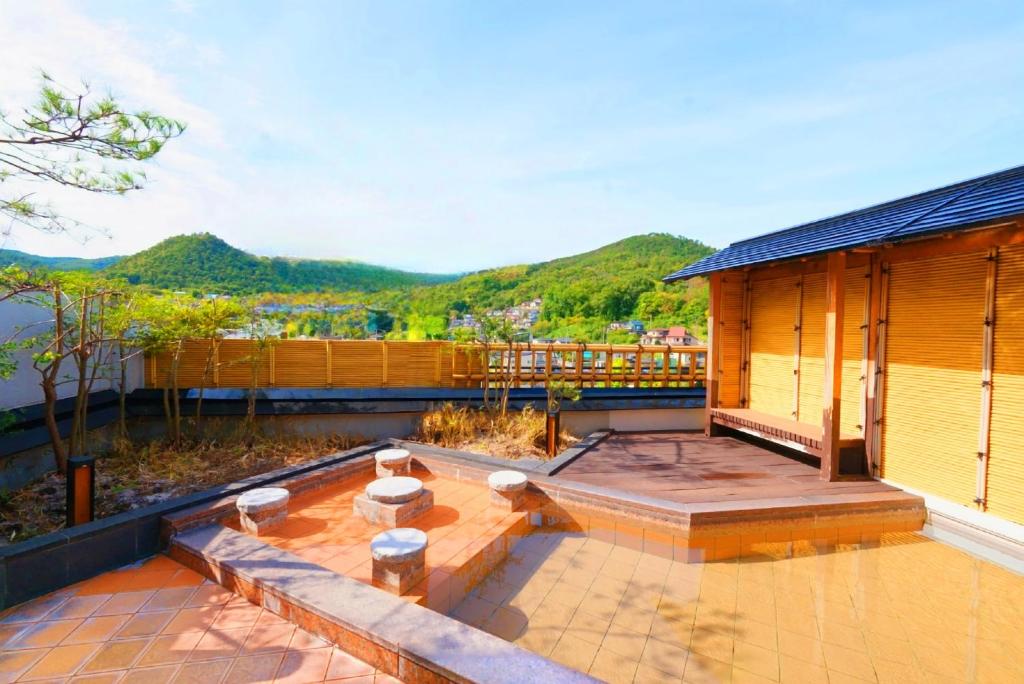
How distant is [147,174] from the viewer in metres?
3.78

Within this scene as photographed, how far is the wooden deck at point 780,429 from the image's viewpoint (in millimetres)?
5641

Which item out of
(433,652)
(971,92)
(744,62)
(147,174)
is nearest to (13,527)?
(147,174)

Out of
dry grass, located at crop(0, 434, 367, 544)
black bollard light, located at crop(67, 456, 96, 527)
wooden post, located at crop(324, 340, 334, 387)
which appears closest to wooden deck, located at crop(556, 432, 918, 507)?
dry grass, located at crop(0, 434, 367, 544)

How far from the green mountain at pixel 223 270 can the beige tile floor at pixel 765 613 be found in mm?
10173

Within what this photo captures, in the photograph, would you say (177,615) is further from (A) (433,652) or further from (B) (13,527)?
(B) (13,527)

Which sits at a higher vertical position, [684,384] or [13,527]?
[684,384]

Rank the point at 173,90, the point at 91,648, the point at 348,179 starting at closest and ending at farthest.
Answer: the point at 91,648, the point at 173,90, the point at 348,179

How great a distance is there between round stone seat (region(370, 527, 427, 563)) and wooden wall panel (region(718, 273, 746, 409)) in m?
6.43

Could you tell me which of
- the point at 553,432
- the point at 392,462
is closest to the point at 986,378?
the point at 553,432

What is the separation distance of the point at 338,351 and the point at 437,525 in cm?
499

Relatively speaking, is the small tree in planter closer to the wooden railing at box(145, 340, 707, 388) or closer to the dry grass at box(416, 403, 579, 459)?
the dry grass at box(416, 403, 579, 459)

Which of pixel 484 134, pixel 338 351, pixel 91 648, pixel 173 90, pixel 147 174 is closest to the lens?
pixel 91 648

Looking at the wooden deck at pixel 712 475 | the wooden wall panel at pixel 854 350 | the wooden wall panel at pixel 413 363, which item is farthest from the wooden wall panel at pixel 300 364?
the wooden wall panel at pixel 854 350

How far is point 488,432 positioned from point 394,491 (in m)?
3.12
